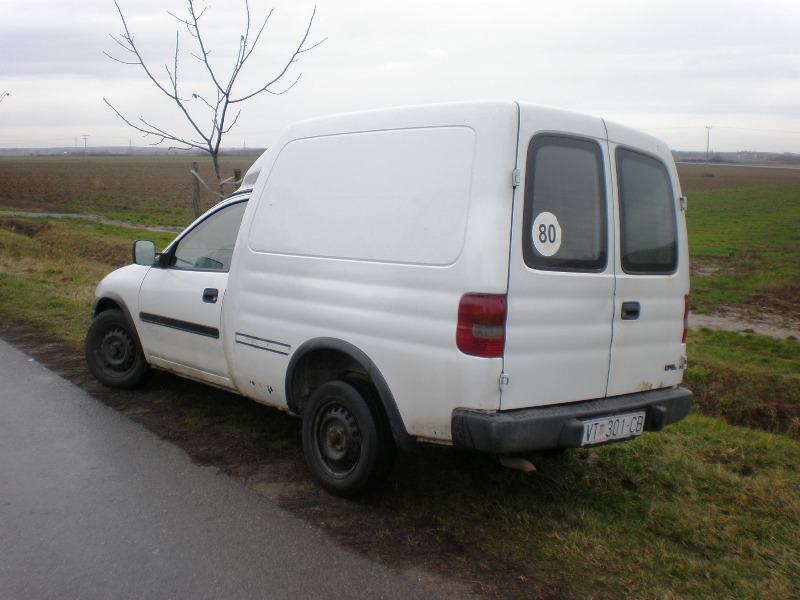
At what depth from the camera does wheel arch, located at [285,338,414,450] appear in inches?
164

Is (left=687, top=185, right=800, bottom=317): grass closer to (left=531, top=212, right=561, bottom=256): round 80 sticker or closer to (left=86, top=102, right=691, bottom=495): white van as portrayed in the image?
(left=86, top=102, right=691, bottom=495): white van

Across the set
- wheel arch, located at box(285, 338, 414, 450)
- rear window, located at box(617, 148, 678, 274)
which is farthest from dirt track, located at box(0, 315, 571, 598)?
rear window, located at box(617, 148, 678, 274)

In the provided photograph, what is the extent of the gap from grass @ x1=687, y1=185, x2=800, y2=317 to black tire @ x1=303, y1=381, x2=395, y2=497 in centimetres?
964

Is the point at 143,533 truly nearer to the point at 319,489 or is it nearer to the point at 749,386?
the point at 319,489

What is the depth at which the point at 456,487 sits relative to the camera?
4719mm

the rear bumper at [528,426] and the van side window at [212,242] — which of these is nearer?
the rear bumper at [528,426]

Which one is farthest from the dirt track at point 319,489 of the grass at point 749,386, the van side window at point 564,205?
the grass at point 749,386

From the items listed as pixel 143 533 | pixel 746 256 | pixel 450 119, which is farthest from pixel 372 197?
pixel 746 256

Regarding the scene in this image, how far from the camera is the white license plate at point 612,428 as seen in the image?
4.09 meters

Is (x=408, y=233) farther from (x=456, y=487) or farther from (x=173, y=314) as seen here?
(x=173, y=314)

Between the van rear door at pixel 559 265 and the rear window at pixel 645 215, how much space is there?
16 cm

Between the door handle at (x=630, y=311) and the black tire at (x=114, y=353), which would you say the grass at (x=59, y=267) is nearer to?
the black tire at (x=114, y=353)

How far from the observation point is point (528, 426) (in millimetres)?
3867

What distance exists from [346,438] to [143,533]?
1.15 m
